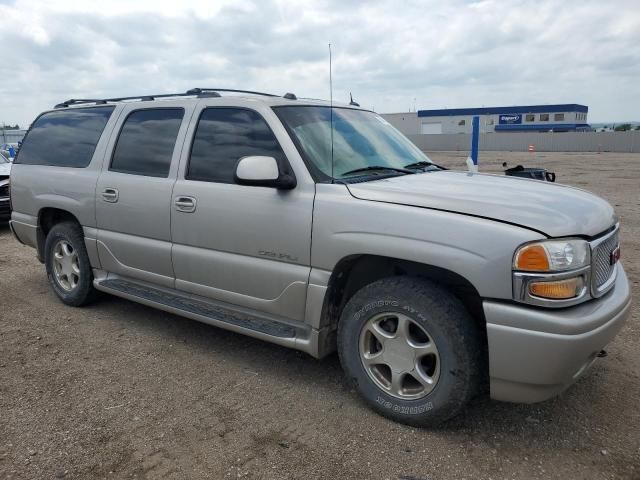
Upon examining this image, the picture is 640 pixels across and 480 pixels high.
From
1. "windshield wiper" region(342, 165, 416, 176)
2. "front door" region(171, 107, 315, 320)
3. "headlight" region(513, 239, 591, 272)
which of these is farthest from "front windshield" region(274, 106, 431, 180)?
"headlight" region(513, 239, 591, 272)

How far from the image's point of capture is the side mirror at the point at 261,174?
10.5ft

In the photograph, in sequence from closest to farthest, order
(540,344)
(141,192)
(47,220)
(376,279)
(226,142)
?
(540,344) → (376,279) → (226,142) → (141,192) → (47,220)

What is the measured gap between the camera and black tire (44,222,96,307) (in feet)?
15.9

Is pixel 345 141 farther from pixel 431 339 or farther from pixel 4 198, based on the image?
pixel 4 198

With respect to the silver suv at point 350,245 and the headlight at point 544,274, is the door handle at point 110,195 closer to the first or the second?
the silver suv at point 350,245

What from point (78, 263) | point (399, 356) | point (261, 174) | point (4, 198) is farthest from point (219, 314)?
point (4, 198)

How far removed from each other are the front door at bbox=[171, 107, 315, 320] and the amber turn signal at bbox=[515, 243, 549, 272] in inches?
49.3

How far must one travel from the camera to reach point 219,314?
3775 mm

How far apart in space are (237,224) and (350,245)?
2.87ft

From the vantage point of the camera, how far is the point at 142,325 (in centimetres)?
467

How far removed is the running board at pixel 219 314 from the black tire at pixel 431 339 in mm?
356

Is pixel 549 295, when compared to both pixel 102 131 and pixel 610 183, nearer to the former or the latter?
pixel 102 131

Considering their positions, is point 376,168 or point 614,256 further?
point 376,168

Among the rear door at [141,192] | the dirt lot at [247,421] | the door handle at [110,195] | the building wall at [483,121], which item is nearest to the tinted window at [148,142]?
the rear door at [141,192]
